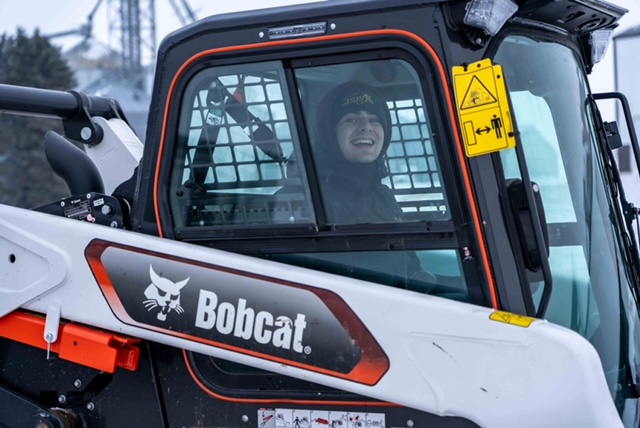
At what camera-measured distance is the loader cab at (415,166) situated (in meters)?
2.69

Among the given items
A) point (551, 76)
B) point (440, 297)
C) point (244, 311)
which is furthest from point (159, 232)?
point (551, 76)

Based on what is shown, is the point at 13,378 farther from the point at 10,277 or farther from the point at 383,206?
the point at 383,206

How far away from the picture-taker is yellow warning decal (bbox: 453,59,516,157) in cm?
264

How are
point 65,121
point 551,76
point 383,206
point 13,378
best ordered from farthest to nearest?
point 65,121 → point 13,378 → point 551,76 → point 383,206

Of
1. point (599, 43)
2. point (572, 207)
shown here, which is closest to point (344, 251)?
point (572, 207)

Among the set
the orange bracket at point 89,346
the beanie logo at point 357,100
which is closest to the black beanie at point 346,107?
the beanie logo at point 357,100

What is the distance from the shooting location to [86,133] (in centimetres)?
391

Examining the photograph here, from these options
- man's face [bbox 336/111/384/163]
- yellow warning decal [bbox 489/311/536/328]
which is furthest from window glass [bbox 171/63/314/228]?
yellow warning decal [bbox 489/311/536/328]

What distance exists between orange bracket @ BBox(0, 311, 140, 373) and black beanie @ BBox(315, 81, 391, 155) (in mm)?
978

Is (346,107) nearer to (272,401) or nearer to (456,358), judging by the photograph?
(456,358)

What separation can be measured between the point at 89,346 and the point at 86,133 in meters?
1.18

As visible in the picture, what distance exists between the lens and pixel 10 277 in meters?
3.21

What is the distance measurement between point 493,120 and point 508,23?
0.42 metres

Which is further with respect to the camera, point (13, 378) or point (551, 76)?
point (13, 378)
